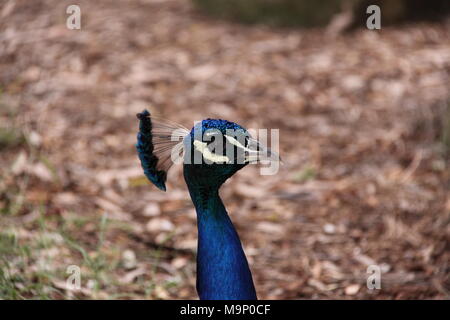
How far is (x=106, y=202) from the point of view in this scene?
12.7ft

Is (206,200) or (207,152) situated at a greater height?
(207,152)

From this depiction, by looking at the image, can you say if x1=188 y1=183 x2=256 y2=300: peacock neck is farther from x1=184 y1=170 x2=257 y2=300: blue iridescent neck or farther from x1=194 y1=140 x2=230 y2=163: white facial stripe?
x1=194 y1=140 x2=230 y2=163: white facial stripe

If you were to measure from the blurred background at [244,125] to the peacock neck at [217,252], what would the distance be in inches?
30.9

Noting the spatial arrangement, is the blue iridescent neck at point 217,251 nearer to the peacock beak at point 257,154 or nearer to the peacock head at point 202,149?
the peacock head at point 202,149

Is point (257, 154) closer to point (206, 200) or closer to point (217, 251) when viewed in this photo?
point (206, 200)

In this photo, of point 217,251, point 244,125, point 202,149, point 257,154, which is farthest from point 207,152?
point 244,125

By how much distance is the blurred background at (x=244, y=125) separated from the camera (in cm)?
329

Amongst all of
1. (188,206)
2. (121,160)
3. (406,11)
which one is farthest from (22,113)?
(406,11)

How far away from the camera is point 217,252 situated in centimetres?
232

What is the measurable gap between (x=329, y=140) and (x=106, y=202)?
159 centimetres

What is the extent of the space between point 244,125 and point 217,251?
2.42 meters

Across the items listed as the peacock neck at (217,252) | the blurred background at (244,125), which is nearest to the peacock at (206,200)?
the peacock neck at (217,252)

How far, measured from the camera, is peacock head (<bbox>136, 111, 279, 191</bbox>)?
2.20m

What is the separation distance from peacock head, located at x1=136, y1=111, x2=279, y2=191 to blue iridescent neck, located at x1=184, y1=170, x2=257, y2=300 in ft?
0.20
